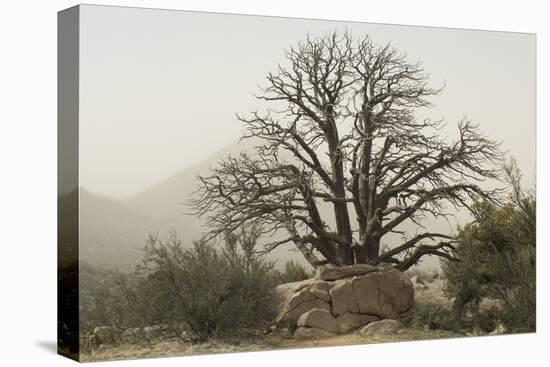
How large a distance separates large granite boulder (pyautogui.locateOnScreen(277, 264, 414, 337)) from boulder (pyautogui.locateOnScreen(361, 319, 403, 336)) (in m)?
0.06

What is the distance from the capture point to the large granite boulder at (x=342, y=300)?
15.6 m

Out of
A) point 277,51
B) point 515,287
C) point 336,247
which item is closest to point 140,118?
point 277,51

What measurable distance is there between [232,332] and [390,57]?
14.4 feet

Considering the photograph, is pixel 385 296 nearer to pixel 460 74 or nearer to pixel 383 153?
pixel 383 153

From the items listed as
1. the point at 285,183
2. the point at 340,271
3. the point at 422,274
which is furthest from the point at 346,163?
the point at 422,274

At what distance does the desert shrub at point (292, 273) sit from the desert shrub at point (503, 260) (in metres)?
2.18

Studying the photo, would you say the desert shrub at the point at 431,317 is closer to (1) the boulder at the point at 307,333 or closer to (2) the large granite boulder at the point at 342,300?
(2) the large granite boulder at the point at 342,300

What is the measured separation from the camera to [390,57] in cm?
1638

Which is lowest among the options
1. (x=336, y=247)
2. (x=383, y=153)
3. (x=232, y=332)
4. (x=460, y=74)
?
(x=232, y=332)

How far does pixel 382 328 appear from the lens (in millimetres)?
16016

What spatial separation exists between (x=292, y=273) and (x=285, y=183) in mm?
1204

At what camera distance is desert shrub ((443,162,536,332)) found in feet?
55.2

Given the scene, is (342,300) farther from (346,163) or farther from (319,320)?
(346,163)

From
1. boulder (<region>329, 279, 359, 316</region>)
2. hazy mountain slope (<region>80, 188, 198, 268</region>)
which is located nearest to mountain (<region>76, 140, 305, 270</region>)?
hazy mountain slope (<region>80, 188, 198, 268</region>)
